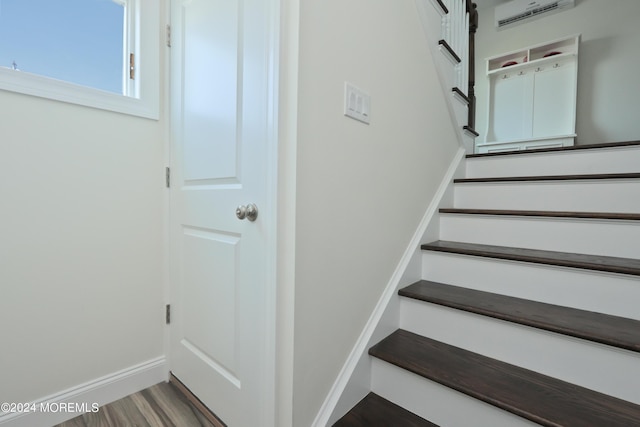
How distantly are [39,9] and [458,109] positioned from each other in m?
2.27

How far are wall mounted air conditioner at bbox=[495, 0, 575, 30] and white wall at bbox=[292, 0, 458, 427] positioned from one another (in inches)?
144

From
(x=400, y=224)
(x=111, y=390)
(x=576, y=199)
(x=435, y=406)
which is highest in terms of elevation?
(x=576, y=199)

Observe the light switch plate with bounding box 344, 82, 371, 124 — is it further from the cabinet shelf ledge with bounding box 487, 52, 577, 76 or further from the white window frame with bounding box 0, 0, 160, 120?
the cabinet shelf ledge with bounding box 487, 52, 577, 76

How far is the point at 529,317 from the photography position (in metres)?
1.07

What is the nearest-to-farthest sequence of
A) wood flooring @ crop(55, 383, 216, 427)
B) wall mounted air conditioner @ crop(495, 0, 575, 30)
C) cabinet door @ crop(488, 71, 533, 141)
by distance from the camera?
wood flooring @ crop(55, 383, 216, 427) < wall mounted air conditioner @ crop(495, 0, 575, 30) < cabinet door @ crop(488, 71, 533, 141)

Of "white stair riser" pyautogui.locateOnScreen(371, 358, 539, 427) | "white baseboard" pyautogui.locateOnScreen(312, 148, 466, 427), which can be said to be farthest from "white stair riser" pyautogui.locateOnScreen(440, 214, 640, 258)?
"white stair riser" pyautogui.locateOnScreen(371, 358, 539, 427)

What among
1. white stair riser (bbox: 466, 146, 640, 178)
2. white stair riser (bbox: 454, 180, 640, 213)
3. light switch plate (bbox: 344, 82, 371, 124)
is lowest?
white stair riser (bbox: 454, 180, 640, 213)

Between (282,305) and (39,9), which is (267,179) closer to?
(282,305)

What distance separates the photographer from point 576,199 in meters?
1.49

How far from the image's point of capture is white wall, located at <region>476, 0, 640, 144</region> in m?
3.30

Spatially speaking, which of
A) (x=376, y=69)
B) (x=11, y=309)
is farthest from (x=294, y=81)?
(x=11, y=309)

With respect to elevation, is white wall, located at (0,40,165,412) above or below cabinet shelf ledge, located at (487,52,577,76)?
below

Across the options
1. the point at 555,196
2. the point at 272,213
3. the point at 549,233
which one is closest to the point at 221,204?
the point at 272,213

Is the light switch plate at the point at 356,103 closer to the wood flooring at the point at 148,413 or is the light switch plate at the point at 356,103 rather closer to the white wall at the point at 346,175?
the white wall at the point at 346,175
